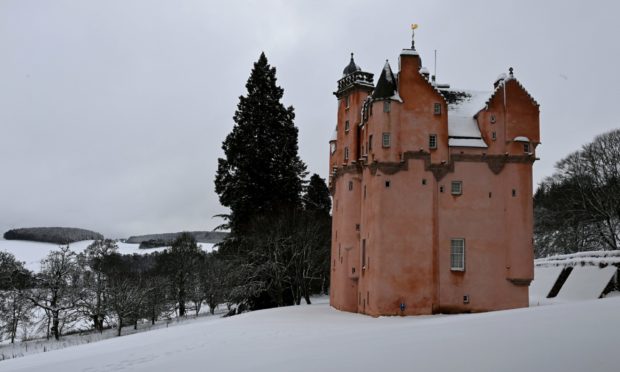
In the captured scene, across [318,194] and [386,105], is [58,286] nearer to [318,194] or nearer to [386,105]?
[318,194]

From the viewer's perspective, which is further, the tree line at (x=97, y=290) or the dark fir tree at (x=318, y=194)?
the dark fir tree at (x=318, y=194)

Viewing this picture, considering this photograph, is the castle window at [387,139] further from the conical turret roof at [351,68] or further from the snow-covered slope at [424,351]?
the snow-covered slope at [424,351]

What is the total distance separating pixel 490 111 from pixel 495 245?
905 cm

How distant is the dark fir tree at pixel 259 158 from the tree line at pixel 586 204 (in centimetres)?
2927

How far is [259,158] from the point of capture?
46438 mm

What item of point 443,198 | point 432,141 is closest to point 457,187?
point 443,198

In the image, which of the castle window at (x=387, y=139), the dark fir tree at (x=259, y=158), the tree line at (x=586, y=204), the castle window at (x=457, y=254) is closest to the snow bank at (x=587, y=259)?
the tree line at (x=586, y=204)

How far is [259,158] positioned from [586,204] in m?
Result: 33.9

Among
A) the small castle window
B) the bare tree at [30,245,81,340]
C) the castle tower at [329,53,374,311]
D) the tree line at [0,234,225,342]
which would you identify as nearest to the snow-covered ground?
the tree line at [0,234,225,342]

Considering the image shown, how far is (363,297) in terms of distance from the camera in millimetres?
34812

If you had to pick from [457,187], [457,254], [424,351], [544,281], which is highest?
[457,187]

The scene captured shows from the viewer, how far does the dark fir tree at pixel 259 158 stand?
151ft

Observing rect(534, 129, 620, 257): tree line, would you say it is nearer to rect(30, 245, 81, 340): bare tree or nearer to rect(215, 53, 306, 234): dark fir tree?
rect(215, 53, 306, 234): dark fir tree

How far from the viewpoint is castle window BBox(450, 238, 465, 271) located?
34.0 m
